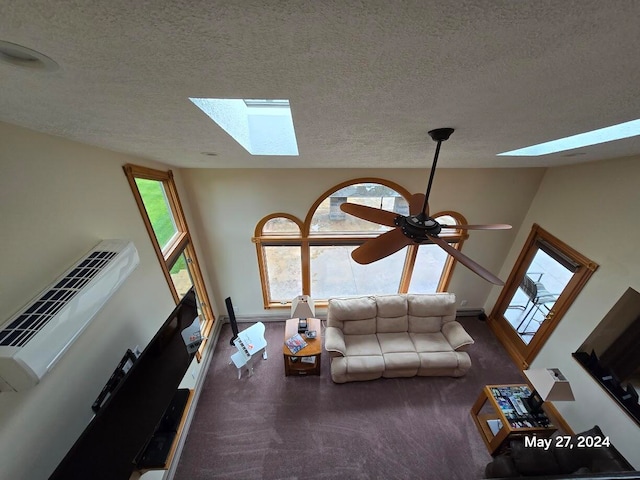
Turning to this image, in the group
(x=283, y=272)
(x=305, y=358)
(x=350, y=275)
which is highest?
(x=283, y=272)

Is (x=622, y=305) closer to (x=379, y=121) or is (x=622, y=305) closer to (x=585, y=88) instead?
(x=585, y=88)

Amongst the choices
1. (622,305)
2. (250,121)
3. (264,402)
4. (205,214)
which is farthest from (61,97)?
(622,305)

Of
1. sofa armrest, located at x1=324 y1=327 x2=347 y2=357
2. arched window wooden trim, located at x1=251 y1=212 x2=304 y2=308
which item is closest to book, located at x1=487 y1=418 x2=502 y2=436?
sofa armrest, located at x1=324 y1=327 x2=347 y2=357

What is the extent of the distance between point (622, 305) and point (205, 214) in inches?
197

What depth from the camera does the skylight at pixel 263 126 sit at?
1.56m

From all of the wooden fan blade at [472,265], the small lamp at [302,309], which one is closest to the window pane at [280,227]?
the small lamp at [302,309]

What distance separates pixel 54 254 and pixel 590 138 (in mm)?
3622

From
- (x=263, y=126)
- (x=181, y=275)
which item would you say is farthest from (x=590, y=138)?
(x=181, y=275)

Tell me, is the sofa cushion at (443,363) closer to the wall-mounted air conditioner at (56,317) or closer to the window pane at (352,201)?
the window pane at (352,201)

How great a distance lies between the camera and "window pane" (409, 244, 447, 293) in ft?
14.1

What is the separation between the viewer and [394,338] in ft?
12.5

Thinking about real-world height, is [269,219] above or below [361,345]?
above

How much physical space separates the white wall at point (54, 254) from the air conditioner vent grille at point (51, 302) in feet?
0.32
